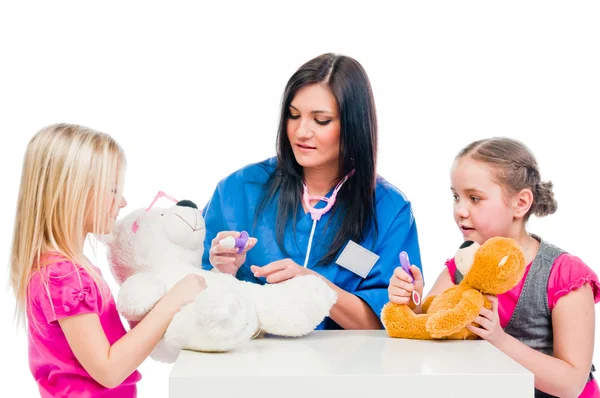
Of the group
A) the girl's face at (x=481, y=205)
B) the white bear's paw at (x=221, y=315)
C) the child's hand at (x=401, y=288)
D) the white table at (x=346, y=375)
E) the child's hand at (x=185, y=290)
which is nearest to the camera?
the white table at (x=346, y=375)

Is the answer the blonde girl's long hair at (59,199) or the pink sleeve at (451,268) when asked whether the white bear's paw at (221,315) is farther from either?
the pink sleeve at (451,268)

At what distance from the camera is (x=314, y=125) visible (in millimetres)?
1827

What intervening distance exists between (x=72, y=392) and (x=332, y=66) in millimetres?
958

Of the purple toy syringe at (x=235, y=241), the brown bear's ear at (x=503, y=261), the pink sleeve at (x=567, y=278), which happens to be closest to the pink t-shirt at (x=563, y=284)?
the pink sleeve at (x=567, y=278)

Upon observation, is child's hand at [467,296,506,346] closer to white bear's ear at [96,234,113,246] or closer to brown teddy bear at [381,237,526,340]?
brown teddy bear at [381,237,526,340]

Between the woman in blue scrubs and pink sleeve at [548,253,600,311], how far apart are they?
0.41 meters

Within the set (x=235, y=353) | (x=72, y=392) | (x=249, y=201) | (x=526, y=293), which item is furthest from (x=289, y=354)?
(x=249, y=201)

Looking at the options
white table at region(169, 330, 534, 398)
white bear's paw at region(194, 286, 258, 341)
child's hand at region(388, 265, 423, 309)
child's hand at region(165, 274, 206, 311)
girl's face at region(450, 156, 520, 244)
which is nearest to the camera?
white table at region(169, 330, 534, 398)

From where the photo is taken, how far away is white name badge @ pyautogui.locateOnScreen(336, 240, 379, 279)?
6.14 feet

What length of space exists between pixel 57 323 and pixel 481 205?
0.90 meters

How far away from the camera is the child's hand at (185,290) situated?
→ 1404 millimetres

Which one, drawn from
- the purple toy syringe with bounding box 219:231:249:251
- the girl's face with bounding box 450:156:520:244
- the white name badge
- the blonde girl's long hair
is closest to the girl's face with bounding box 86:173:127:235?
the blonde girl's long hair

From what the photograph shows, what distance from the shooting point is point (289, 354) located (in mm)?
1325

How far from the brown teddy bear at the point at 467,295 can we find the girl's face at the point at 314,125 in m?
0.47
